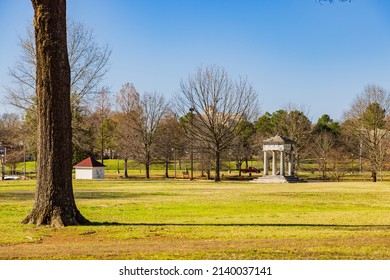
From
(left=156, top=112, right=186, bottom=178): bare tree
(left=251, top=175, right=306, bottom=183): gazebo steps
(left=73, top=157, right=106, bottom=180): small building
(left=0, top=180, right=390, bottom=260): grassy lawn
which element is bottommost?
(left=0, top=180, right=390, bottom=260): grassy lawn

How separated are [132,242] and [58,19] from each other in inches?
244

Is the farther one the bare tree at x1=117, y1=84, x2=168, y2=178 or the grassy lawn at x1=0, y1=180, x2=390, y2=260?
the bare tree at x1=117, y1=84, x2=168, y2=178

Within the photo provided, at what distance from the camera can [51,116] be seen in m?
13.4

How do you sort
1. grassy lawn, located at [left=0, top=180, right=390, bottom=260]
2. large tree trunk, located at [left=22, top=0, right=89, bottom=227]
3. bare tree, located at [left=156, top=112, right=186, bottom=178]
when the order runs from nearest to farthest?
grassy lawn, located at [left=0, top=180, right=390, bottom=260], large tree trunk, located at [left=22, top=0, right=89, bottom=227], bare tree, located at [left=156, top=112, right=186, bottom=178]

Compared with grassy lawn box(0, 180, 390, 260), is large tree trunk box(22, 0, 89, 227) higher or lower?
higher

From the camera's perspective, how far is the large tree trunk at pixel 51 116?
524 inches

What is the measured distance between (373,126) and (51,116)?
5062 cm

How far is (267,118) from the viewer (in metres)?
87.5

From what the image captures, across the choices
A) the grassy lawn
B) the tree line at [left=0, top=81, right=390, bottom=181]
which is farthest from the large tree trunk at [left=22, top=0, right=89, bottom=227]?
the tree line at [left=0, top=81, right=390, bottom=181]

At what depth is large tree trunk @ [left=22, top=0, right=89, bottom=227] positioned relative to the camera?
1331 cm

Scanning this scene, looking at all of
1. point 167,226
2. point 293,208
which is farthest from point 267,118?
point 167,226

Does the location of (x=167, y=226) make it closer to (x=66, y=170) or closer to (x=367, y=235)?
(x=66, y=170)

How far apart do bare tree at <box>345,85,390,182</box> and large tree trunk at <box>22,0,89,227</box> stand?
46280mm

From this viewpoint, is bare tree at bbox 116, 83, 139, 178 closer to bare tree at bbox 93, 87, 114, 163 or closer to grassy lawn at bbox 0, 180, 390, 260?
bare tree at bbox 93, 87, 114, 163
